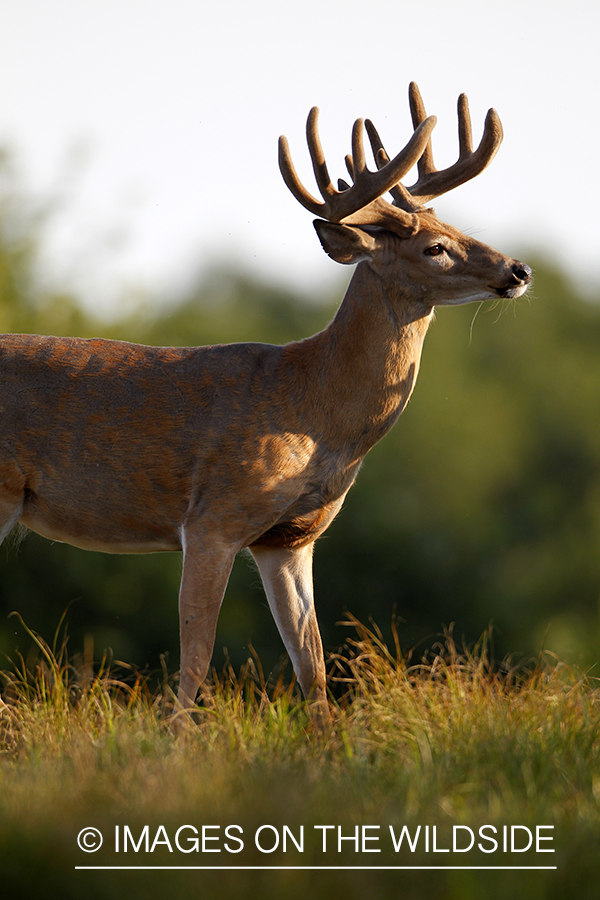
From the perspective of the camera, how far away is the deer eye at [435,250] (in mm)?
5543

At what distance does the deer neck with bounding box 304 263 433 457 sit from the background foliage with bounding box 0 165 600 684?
12348mm

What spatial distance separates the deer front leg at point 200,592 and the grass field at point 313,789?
0.81ft

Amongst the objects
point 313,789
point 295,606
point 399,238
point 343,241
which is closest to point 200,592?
point 295,606

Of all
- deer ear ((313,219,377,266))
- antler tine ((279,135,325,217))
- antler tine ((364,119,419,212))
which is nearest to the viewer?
deer ear ((313,219,377,266))

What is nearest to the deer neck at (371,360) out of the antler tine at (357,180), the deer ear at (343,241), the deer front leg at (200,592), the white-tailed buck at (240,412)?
the white-tailed buck at (240,412)

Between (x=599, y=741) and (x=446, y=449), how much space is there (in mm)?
31472

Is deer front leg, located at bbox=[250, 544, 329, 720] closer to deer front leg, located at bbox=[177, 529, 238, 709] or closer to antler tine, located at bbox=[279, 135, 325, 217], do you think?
deer front leg, located at bbox=[177, 529, 238, 709]

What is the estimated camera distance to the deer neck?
562 cm

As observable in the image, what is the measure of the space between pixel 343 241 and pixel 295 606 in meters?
2.02

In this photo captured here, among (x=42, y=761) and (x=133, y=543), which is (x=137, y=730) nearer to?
(x=42, y=761)

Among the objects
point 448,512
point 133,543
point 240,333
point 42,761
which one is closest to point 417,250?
point 133,543

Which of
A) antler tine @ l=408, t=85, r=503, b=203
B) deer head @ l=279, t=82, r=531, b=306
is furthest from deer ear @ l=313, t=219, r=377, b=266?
antler tine @ l=408, t=85, r=503, b=203

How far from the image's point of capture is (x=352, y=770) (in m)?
4.43
